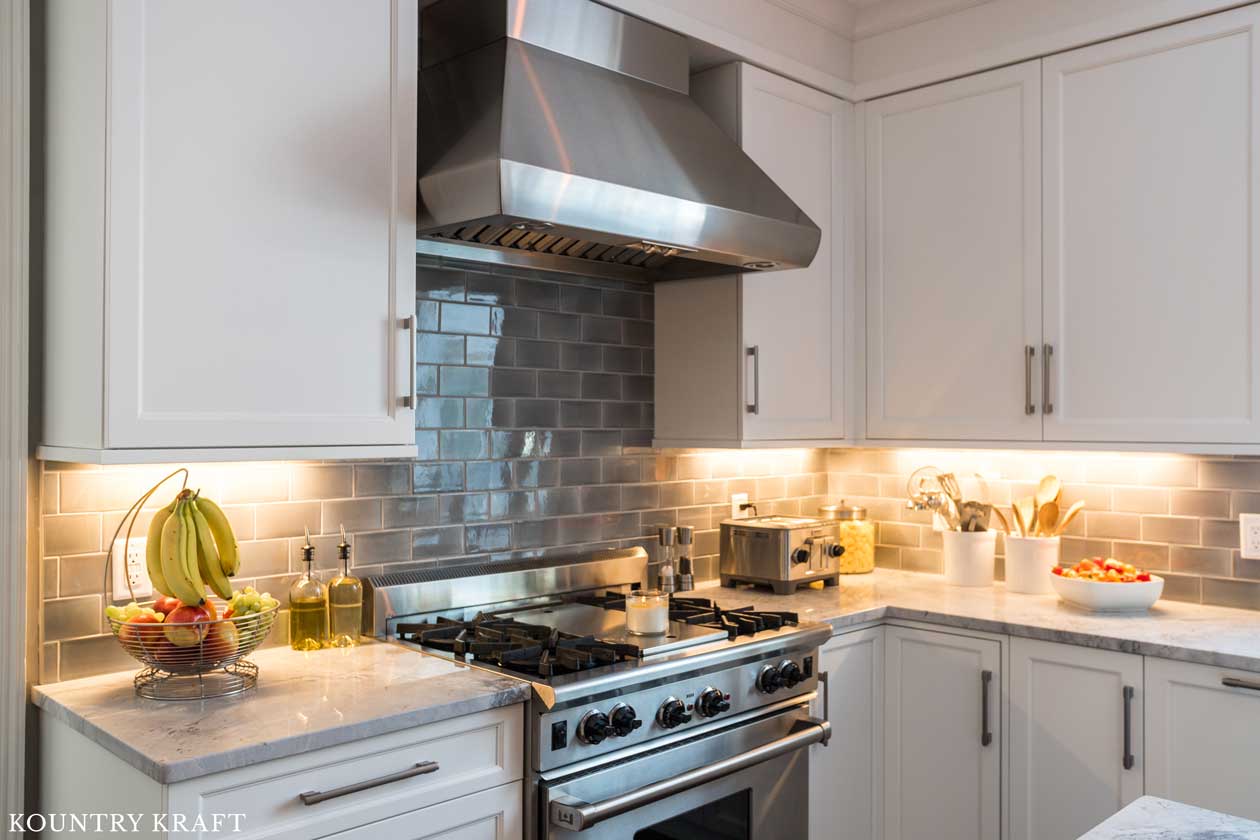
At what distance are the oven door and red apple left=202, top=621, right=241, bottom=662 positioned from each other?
25.0 inches

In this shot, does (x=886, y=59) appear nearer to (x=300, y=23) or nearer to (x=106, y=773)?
(x=300, y=23)

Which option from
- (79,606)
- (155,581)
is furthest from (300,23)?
(79,606)

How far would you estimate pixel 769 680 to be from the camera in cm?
234

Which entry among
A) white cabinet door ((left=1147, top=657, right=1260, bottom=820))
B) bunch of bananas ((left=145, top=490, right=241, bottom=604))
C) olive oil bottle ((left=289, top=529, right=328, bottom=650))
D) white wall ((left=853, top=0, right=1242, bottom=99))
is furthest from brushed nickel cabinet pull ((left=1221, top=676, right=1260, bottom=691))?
bunch of bananas ((left=145, top=490, right=241, bottom=604))

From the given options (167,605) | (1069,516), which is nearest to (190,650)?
(167,605)

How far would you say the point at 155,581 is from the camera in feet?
6.11

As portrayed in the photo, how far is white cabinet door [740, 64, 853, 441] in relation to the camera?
287cm

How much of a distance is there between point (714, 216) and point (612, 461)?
0.90 meters

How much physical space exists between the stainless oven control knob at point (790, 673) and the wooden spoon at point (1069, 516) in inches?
41.3

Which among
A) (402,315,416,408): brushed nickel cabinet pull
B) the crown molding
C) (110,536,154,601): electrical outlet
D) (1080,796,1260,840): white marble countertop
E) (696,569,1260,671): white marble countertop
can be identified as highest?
the crown molding

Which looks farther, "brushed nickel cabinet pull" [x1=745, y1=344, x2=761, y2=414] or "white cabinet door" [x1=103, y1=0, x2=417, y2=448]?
"brushed nickel cabinet pull" [x1=745, y1=344, x2=761, y2=414]

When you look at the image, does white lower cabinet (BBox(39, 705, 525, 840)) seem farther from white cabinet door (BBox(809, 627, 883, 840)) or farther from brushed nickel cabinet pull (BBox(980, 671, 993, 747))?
brushed nickel cabinet pull (BBox(980, 671, 993, 747))

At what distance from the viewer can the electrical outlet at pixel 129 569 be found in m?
2.04

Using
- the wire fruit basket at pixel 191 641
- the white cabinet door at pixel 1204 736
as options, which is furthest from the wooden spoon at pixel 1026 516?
the wire fruit basket at pixel 191 641
